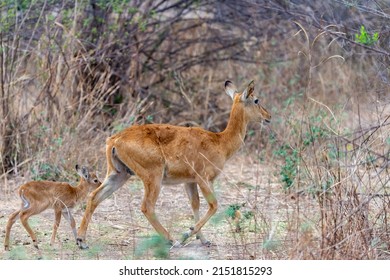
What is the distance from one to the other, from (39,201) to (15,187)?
2.28 meters

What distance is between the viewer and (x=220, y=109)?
14.5 meters

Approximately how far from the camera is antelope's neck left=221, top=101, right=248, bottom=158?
8.92 metres

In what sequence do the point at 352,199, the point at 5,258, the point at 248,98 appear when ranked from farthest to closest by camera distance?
the point at 248,98, the point at 5,258, the point at 352,199

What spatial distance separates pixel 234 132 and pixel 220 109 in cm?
547

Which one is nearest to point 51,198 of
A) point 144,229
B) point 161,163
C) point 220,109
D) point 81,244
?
point 81,244

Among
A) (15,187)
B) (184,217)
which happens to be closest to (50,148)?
(15,187)

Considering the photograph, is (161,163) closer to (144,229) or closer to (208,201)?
(208,201)

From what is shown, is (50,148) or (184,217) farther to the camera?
(50,148)

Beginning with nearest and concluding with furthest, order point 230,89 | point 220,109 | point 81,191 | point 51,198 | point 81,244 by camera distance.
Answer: point 81,244
point 51,198
point 81,191
point 230,89
point 220,109

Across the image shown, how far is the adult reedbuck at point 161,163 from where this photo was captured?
8.23 metres

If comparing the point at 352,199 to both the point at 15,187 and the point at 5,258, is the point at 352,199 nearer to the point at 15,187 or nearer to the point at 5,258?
the point at 5,258

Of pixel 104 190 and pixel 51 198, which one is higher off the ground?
pixel 104 190

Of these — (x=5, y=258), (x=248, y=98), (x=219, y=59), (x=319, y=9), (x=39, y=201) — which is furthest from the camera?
(x=219, y=59)

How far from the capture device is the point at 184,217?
943 cm
